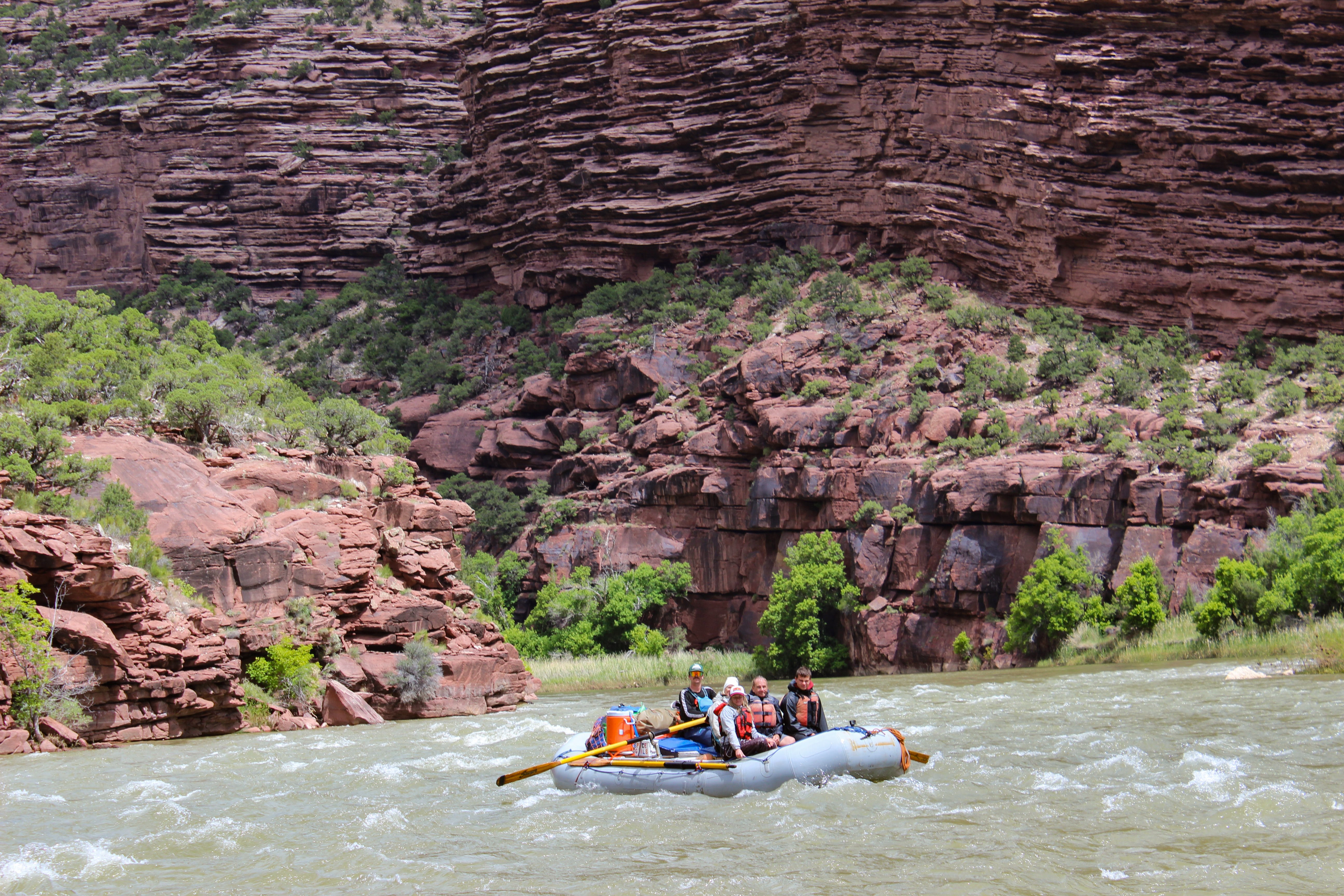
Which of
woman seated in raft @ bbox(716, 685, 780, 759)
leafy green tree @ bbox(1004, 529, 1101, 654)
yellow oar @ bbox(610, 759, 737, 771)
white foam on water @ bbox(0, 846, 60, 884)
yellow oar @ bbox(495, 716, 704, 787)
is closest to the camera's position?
white foam on water @ bbox(0, 846, 60, 884)

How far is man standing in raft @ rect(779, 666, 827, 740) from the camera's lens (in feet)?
51.4

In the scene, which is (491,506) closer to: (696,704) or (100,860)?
(696,704)

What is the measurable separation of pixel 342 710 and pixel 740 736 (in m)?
10.9

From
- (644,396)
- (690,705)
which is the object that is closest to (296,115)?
(644,396)

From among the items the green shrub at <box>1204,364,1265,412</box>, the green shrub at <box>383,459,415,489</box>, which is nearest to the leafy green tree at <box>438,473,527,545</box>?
the green shrub at <box>383,459,415,489</box>

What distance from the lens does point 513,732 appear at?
22.0 m

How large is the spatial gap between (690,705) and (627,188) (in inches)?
1717

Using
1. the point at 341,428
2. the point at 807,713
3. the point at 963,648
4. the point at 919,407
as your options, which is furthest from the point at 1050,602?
the point at 341,428

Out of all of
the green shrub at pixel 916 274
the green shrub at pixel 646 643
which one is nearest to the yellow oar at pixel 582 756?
the green shrub at pixel 646 643

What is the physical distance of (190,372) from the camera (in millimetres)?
31781

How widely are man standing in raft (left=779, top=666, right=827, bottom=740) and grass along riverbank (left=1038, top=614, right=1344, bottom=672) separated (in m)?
12.1

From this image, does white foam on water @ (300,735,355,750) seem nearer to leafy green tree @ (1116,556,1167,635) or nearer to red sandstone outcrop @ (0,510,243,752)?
red sandstone outcrop @ (0,510,243,752)

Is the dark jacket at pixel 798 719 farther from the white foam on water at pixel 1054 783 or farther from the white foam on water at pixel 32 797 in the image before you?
the white foam on water at pixel 32 797

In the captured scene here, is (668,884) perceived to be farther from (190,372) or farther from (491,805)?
(190,372)
